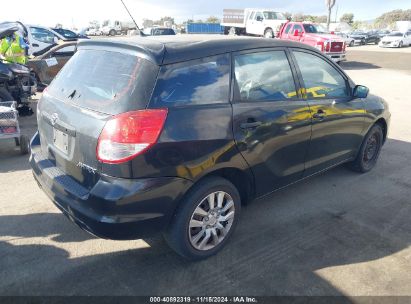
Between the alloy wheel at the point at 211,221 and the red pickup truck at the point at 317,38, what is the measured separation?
15287mm

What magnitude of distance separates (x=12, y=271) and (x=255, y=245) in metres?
2.06

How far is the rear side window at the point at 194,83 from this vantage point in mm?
2539

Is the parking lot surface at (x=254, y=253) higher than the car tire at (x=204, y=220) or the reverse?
the reverse

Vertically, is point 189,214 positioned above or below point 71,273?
above

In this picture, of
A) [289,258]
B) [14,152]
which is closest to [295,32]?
[14,152]

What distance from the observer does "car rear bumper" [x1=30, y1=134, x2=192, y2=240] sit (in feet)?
7.95

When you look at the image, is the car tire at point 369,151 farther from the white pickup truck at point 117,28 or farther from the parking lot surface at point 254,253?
the white pickup truck at point 117,28

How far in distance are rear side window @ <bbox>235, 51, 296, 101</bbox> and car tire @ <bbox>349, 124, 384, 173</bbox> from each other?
1.78 m

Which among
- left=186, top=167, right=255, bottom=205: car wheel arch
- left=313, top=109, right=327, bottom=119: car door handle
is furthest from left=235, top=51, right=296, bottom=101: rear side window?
left=186, top=167, right=255, bottom=205: car wheel arch

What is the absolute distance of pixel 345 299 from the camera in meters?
2.62

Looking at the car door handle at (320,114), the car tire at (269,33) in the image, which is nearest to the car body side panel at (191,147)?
the car door handle at (320,114)

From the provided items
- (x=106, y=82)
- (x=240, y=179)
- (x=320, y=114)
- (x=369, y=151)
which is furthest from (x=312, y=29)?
(x=106, y=82)

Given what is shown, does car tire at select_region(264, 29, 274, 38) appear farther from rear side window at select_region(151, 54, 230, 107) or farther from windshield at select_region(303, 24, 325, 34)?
rear side window at select_region(151, 54, 230, 107)

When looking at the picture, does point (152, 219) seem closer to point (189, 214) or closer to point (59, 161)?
point (189, 214)
